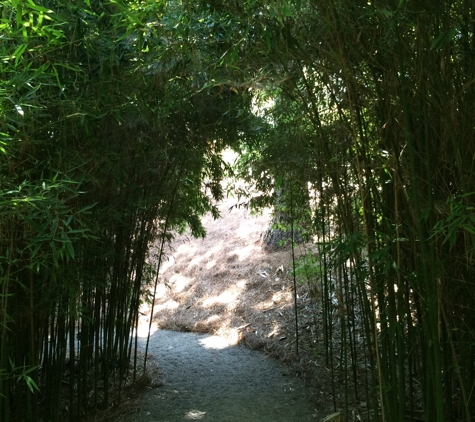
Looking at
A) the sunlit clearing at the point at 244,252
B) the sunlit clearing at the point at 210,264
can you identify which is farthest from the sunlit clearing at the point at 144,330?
the sunlit clearing at the point at 244,252

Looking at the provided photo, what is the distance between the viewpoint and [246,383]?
496 centimetres

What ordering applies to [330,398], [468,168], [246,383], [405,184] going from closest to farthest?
[468,168] < [405,184] < [330,398] < [246,383]

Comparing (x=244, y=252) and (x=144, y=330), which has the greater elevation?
(x=244, y=252)

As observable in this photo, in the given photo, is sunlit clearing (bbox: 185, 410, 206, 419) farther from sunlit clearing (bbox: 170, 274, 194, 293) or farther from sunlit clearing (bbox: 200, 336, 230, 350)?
sunlit clearing (bbox: 170, 274, 194, 293)

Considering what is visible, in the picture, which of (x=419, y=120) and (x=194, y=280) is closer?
(x=419, y=120)

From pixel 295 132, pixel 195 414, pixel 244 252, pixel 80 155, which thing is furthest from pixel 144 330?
pixel 80 155

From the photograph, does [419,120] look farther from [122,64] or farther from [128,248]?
[128,248]

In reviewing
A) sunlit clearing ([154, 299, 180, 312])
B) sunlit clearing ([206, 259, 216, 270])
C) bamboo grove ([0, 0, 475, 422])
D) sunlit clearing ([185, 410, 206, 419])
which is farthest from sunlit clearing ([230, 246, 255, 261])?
bamboo grove ([0, 0, 475, 422])

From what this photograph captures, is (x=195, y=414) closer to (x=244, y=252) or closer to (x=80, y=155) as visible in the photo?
(x=80, y=155)

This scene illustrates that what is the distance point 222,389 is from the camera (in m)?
4.79

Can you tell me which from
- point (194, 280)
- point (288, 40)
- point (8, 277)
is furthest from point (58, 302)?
point (194, 280)

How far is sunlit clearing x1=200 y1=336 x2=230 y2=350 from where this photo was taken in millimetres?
6688

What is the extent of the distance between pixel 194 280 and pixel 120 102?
286 inches

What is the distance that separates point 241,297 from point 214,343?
1.42m
